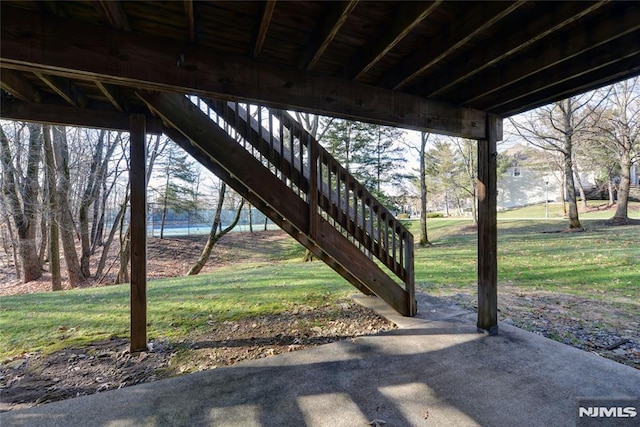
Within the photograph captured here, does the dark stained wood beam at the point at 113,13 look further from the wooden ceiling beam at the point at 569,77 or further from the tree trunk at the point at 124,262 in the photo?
the tree trunk at the point at 124,262

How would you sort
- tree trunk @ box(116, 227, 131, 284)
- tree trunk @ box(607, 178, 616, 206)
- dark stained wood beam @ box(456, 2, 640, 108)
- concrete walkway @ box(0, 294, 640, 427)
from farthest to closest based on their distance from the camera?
tree trunk @ box(607, 178, 616, 206) < tree trunk @ box(116, 227, 131, 284) < concrete walkway @ box(0, 294, 640, 427) < dark stained wood beam @ box(456, 2, 640, 108)

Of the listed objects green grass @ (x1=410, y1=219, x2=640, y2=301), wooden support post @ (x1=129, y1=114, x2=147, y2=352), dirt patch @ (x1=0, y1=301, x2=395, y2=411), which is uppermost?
wooden support post @ (x1=129, y1=114, x2=147, y2=352)

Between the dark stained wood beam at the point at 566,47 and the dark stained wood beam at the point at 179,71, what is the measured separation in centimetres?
Result: 63

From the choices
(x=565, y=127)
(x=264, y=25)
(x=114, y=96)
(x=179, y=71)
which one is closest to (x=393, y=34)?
(x=264, y=25)

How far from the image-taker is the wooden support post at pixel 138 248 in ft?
10.6

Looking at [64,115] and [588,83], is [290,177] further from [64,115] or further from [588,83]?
[588,83]

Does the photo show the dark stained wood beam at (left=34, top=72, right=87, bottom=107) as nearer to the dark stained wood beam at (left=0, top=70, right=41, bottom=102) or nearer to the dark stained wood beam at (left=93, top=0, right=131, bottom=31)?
the dark stained wood beam at (left=0, top=70, right=41, bottom=102)

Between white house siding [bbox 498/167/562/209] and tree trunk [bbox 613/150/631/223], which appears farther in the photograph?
white house siding [bbox 498/167/562/209]

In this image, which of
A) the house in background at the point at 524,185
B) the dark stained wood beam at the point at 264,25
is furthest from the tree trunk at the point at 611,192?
the dark stained wood beam at the point at 264,25

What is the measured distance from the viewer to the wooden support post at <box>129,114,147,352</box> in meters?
3.22

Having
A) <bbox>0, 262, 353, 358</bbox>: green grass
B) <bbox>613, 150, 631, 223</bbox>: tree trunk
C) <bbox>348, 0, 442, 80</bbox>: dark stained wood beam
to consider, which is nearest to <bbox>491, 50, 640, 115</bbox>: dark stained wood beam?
<bbox>348, 0, 442, 80</bbox>: dark stained wood beam

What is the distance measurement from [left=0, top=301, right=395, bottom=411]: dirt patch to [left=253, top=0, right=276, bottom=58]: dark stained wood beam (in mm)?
2970

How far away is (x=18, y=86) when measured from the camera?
2861 millimetres

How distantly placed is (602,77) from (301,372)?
396 cm
